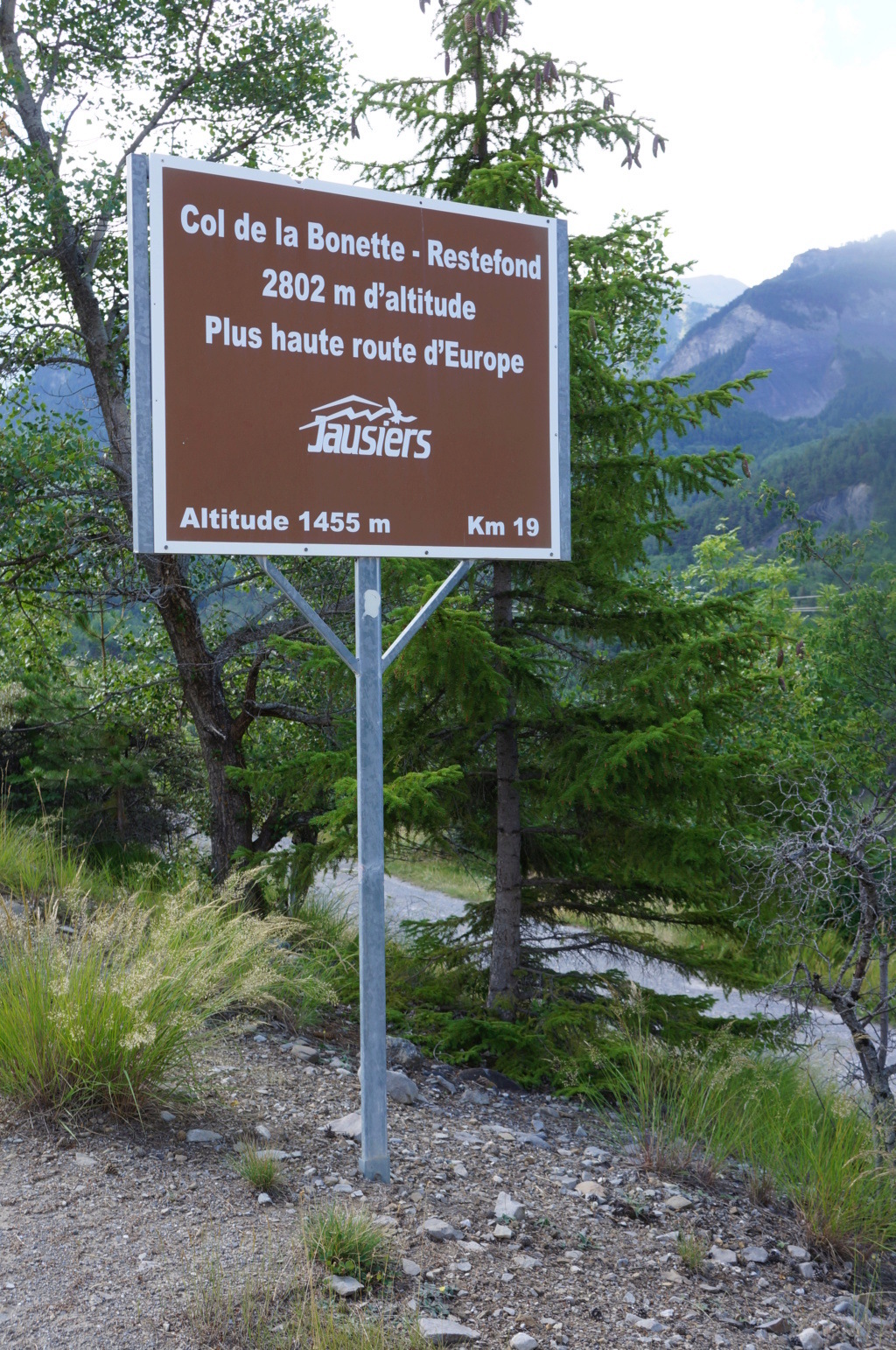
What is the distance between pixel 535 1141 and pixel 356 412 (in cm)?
305

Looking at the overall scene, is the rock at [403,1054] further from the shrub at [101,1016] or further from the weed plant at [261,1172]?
the weed plant at [261,1172]

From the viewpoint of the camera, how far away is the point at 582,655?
640cm

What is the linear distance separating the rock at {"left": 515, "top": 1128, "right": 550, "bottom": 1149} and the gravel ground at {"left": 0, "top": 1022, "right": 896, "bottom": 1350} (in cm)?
1

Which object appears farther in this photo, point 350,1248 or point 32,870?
point 32,870

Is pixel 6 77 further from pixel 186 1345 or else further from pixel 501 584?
pixel 186 1345

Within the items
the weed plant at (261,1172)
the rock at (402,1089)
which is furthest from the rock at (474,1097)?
the weed plant at (261,1172)

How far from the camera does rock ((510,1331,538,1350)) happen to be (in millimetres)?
2791

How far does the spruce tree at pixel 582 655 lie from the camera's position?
567 cm

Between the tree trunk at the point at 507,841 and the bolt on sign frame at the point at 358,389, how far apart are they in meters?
2.47

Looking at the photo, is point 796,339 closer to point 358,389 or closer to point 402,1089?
point 402,1089

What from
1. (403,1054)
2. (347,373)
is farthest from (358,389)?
(403,1054)

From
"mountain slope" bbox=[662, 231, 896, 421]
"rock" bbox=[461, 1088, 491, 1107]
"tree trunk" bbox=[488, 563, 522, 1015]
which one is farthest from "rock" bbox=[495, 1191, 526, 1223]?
"mountain slope" bbox=[662, 231, 896, 421]

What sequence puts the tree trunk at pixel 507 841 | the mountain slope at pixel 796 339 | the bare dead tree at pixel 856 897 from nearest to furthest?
the bare dead tree at pixel 856 897, the tree trunk at pixel 507 841, the mountain slope at pixel 796 339

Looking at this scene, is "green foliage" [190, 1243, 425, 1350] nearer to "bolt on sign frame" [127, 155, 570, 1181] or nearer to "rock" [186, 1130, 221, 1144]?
Answer: "bolt on sign frame" [127, 155, 570, 1181]
